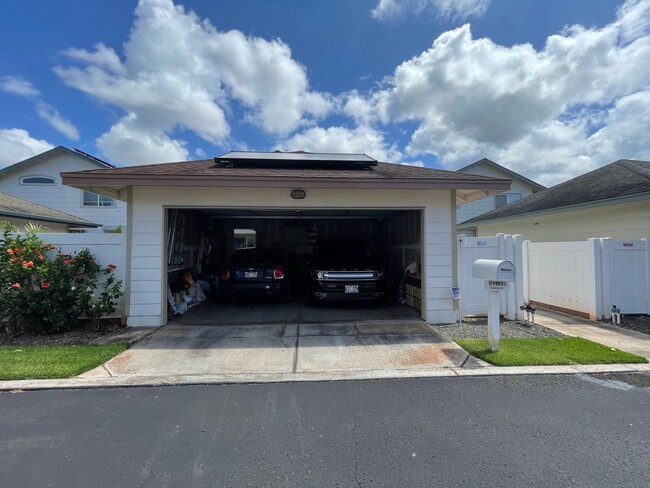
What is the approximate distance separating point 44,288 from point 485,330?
8.04 metres

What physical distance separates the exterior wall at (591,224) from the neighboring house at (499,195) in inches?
367

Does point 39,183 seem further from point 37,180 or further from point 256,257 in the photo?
point 256,257

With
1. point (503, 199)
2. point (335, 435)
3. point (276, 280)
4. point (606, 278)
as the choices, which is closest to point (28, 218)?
point (276, 280)

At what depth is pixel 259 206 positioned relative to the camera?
7.12m

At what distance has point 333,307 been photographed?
8.77m

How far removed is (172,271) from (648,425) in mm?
8821

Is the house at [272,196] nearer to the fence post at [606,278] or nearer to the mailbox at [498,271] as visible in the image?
the mailbox at [498,271]

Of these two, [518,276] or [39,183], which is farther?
[39,183]

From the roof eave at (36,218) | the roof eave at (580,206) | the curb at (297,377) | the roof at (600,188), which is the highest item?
the roof at (600,188)

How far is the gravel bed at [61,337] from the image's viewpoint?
5.67 metres

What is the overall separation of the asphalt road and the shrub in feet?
8.47

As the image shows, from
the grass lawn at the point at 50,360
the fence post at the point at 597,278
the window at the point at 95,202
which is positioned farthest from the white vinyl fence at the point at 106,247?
the window at the point at 95,202

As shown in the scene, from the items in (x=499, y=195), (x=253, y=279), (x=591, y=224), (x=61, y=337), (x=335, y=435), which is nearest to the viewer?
(x=335, y=435)

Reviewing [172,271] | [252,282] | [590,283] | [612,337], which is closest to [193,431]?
[252,282]
